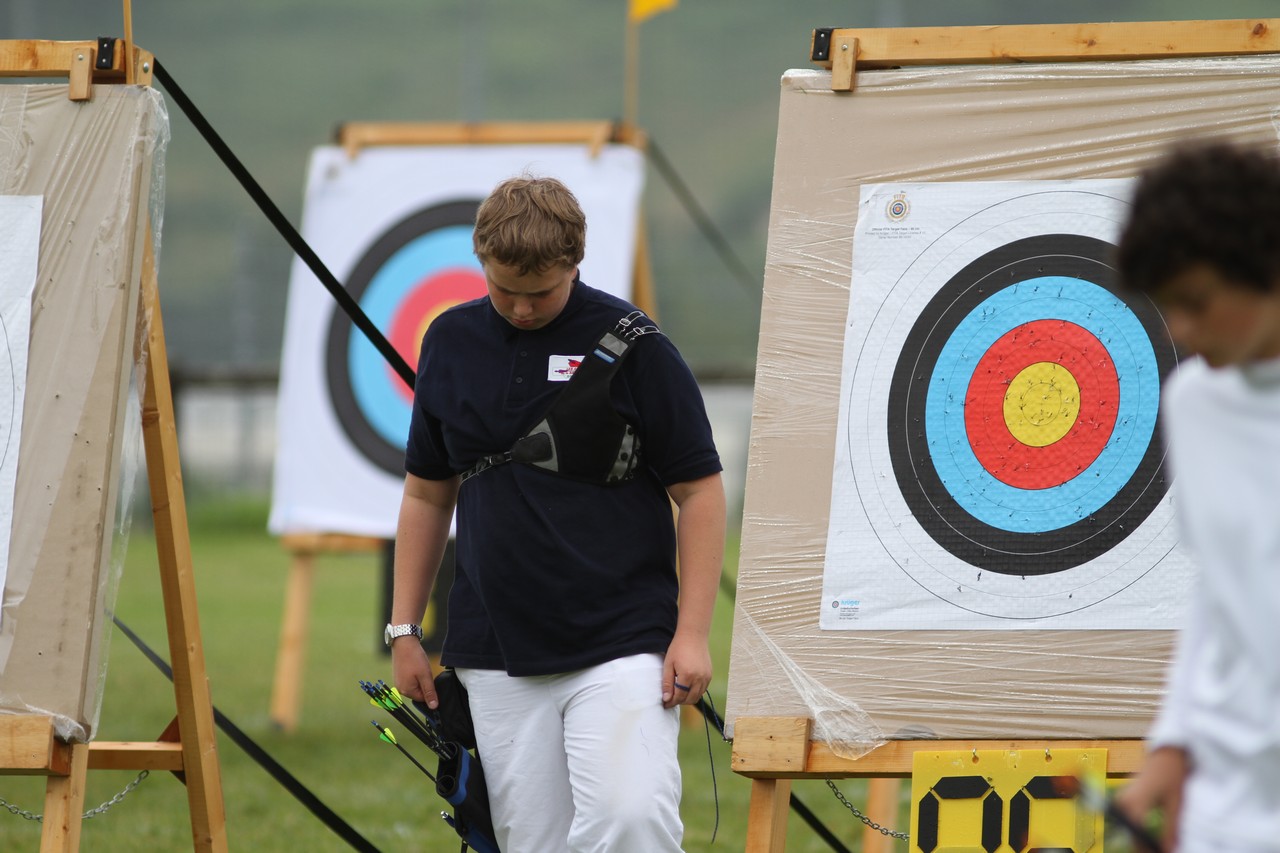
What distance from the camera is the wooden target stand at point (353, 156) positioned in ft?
15.9

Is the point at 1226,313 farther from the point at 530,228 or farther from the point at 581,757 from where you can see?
the point at 581,757

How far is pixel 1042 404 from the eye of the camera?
2.42 metres

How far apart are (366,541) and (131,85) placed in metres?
2.63

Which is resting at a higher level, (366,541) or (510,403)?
(510,403)

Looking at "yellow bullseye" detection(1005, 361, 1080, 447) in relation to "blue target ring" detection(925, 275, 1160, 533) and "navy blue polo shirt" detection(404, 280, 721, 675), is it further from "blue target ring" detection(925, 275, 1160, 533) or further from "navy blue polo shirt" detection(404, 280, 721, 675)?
"navy blue polo shirt" detection(404, 280, 721, 675)

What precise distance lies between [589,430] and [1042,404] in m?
0.80

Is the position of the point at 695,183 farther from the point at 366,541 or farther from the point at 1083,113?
the point at 1083,113

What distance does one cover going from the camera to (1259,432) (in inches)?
48.7

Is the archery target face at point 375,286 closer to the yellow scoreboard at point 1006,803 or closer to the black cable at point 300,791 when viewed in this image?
the black cable at point 300,791

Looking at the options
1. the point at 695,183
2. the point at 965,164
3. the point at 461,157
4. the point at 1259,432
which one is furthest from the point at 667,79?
the point at 1259,432

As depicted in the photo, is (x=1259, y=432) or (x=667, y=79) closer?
(x=1259, y=432)

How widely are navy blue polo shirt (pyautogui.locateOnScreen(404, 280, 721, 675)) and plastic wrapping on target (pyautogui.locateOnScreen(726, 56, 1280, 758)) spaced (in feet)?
0.91

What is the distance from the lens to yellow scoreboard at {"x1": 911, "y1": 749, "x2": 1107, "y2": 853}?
2.15 metres

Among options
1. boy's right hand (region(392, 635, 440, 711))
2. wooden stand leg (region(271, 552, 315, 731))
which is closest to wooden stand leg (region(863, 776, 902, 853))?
boy's right hand (region(392, 635, 440, 711))
